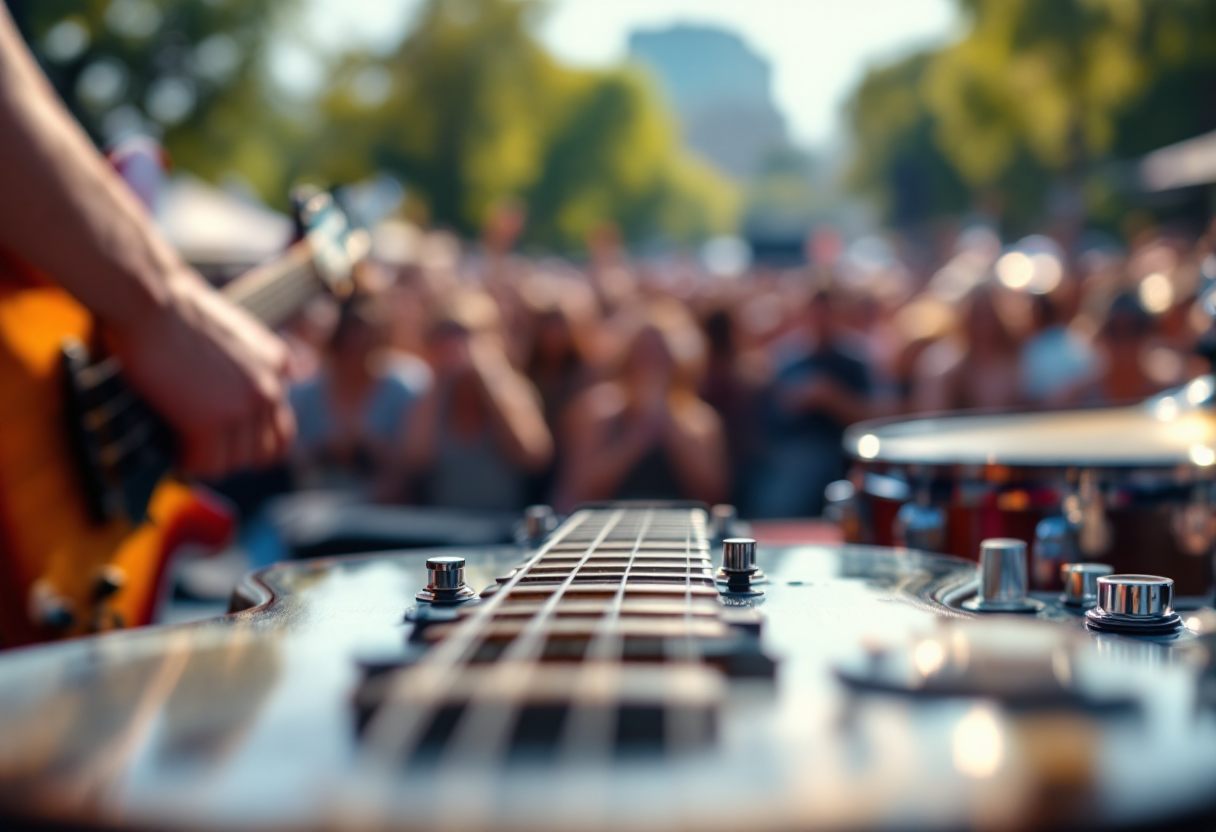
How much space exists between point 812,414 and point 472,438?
1.61 metres

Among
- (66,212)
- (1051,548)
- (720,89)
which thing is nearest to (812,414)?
(1051,548)

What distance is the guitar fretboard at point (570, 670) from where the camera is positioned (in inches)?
27.6

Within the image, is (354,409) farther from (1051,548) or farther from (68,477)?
(1051,548)

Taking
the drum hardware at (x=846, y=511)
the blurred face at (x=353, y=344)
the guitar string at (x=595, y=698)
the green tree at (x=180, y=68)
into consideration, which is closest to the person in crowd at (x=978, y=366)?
the blurred face at (x=353, y=344)

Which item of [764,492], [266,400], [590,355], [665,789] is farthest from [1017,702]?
[590,355]

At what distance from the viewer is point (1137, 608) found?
116 centimetres

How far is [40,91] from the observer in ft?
5.50

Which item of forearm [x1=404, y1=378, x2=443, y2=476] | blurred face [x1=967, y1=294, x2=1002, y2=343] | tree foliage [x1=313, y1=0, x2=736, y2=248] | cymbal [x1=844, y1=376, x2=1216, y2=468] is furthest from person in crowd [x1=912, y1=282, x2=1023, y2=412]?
tree foliage [x1=313, y1=0, x2=736, y2=248]

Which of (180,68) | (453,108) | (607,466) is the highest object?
(453,108)

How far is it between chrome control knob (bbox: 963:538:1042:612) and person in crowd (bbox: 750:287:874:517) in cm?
380

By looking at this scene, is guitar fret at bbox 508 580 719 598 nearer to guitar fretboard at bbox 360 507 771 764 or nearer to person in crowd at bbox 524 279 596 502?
guitar fretboard at bbox 360 507 771 764

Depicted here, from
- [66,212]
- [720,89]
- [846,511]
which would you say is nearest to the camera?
[66,212]

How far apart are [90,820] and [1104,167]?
33.5 m

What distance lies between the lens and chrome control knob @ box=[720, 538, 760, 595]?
1.26 meters
